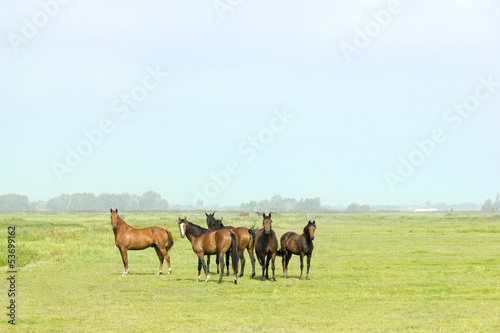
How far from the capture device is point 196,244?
19.7 metres

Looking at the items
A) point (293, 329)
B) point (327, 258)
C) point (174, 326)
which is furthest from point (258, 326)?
point (327, 258)

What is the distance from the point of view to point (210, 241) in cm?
1952

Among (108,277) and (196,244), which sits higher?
(196,244)

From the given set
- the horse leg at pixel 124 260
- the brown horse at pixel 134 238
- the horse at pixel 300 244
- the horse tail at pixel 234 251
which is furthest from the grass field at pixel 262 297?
the brown horse at pixel 134 238

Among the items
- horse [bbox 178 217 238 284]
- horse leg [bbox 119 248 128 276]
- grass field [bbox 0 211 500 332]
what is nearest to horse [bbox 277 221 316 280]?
grass field [bbox 0 211 500 332]

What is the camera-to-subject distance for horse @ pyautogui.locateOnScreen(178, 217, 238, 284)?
19.0 m

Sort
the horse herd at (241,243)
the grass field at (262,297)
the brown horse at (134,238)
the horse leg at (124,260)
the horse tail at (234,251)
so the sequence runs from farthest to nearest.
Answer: the brown horse at (134,238)
the horse leg at (124,260)
the horse herd at (241,243)
the horse tail at (234,251)
the grass field at (262,297)

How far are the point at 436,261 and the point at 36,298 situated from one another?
696 inches

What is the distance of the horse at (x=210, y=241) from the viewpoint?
1905cm

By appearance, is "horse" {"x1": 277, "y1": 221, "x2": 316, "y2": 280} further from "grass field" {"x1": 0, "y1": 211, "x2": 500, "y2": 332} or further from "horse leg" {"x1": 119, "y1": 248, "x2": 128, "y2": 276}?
"horse leg" {"x1": 119, "y1": 248, "x2": 128, "y2": 276}

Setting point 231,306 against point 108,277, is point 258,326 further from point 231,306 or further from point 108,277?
point 108,277

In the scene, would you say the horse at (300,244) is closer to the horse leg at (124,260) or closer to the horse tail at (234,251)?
the horse tail at (234,251)

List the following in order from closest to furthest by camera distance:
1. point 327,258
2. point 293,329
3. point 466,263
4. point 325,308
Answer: point 293,329 → point 325,308 → point 466,263 → point 327,258

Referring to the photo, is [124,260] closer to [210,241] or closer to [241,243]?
[210,241]
